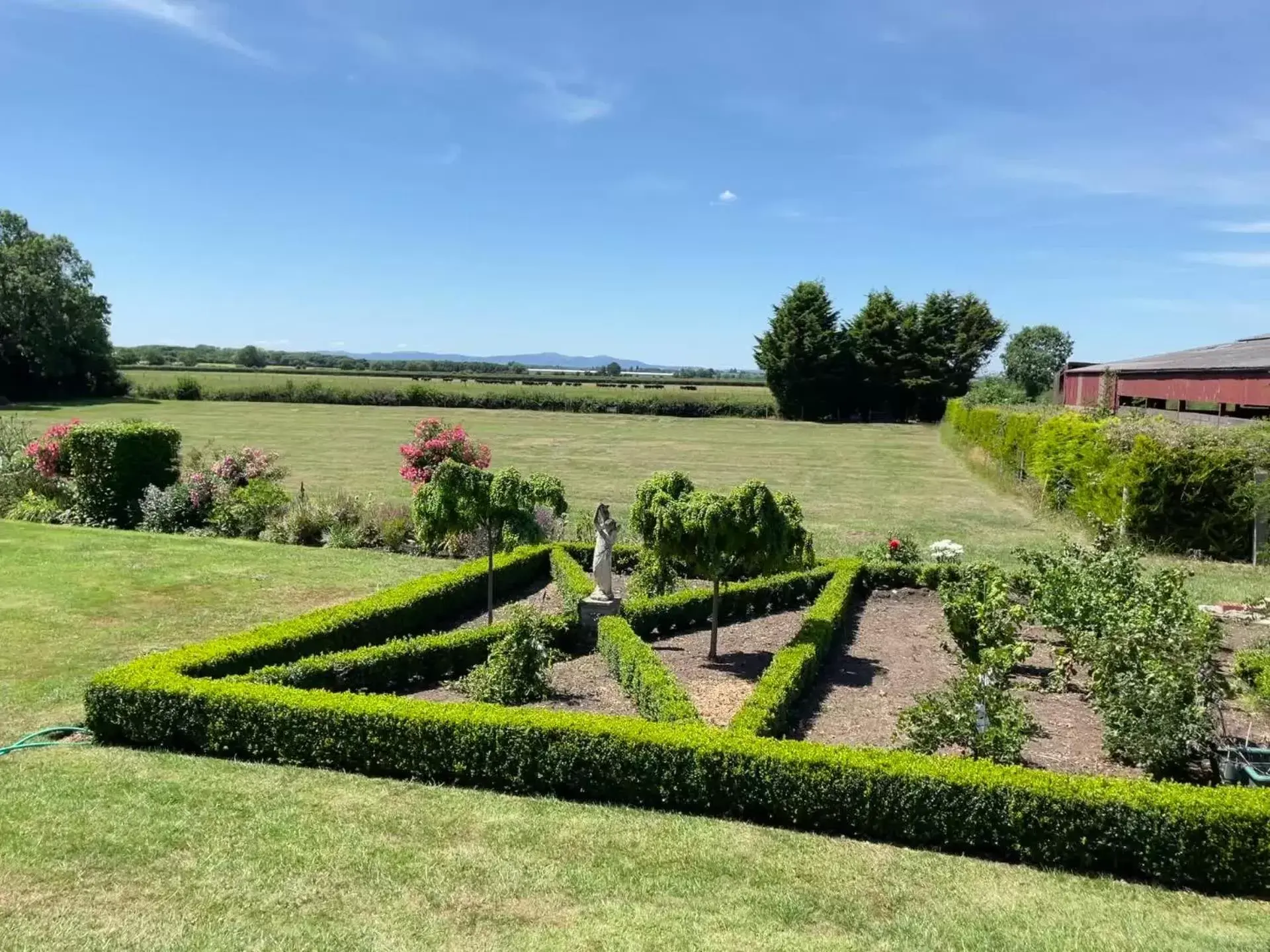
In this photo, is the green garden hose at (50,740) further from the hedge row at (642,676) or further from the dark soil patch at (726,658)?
the dark soil patch at (726,658)

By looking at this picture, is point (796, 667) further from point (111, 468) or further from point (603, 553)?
point (111, 468)

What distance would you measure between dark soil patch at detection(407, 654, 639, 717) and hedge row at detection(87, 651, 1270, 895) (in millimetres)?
1398

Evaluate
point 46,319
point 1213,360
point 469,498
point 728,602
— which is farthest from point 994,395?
point 46,319

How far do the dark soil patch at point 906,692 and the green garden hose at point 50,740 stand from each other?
→ 616 cm

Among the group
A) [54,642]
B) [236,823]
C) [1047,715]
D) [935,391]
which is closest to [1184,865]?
[1047,715]

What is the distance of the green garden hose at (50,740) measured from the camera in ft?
23.0

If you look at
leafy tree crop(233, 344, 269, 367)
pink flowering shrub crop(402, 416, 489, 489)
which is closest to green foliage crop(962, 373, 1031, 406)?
pink flowering shrub crop(402, 416, 489, 489)

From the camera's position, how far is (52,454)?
18.3 m

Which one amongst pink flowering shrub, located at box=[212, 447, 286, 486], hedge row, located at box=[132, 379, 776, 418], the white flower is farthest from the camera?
hedge row, located at box=[132, 379, 776, 418]

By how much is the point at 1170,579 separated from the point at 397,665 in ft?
27.3

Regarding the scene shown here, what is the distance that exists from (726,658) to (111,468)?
1396 cm

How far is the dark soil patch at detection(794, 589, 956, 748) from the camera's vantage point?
26.5 feet

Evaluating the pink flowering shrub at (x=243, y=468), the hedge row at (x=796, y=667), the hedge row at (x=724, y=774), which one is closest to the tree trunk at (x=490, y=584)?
the hedge row at (x=724, y=774)

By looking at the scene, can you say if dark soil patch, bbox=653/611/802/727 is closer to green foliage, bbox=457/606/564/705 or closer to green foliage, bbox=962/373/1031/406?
green foliage, bbox=457/606/564/705
